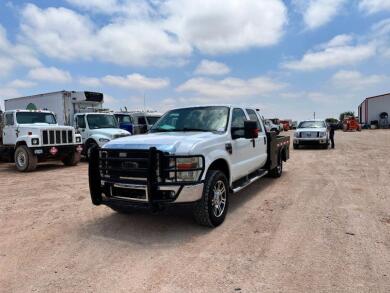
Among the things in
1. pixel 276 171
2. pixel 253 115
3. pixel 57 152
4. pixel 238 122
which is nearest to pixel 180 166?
pixel 238 122

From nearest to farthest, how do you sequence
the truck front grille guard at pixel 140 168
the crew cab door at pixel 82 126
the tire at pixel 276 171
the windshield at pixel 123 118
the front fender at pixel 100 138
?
the truck front grille guard at pixel 140 168 < the tire at pixel 276 171 < the front fender at pixel 100 138 < the crew cab door at pixel 82 126 < the windshield at pixel 123 118

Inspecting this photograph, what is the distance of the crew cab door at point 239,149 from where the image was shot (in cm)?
602

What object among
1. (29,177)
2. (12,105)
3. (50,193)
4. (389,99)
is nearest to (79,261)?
(50,193)

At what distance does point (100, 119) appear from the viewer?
15.0 metres

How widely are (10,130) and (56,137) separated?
191 cm

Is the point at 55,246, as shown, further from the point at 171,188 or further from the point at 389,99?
the point at 389,99

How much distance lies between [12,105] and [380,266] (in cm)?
2013

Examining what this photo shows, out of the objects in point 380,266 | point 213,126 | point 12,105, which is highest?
point 12,105

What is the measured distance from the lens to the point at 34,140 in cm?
1183

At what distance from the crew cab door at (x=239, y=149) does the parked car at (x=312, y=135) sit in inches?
501

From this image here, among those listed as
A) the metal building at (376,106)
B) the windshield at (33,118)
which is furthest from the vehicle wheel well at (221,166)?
the metal building at (376,106)

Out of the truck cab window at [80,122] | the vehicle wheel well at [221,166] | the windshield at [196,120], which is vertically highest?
the truck cab window at [80,122]

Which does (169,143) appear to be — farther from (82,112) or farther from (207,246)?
(82,112)

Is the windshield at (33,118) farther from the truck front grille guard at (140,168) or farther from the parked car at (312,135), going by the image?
the parked car at (312,135)
